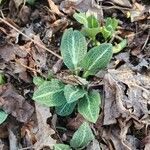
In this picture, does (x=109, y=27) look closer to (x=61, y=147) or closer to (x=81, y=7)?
(x=81, y=7)

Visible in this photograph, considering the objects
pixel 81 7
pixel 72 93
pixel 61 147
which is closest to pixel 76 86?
pixel 72 93

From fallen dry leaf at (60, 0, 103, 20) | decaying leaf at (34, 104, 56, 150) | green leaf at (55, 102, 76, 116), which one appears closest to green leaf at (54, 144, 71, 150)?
decaying leaf at (34, 104, 56, 150)

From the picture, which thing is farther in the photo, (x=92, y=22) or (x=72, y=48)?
(x=92, y=22)

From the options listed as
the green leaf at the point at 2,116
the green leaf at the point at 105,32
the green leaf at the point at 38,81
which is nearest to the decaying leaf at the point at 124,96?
the green leaf at the point at 105,32

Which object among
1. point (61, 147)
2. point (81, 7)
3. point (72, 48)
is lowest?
point (61, 147)

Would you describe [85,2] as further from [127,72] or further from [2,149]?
[2,149]

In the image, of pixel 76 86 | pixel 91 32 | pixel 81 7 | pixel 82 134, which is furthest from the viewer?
pixel 81 7
